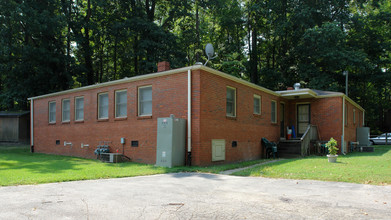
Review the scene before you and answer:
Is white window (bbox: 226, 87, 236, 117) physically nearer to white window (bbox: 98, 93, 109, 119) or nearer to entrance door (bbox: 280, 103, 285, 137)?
white window (bbox: 98, 93, 109, 119)

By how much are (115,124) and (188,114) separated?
474 centimetres

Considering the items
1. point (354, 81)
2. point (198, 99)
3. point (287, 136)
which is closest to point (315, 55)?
point (354, 81)

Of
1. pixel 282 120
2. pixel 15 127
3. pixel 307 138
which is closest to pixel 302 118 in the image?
pixel 282 120

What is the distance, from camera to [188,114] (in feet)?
39.5

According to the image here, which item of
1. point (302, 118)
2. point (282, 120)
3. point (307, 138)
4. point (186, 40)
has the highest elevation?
point (186, 40)

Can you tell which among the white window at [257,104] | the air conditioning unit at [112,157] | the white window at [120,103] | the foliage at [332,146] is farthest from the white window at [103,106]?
the foliage at [332,146]

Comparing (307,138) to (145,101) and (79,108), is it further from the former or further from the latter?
(79,108)

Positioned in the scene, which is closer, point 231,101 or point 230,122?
point 230,122

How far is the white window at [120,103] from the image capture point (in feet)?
49.0

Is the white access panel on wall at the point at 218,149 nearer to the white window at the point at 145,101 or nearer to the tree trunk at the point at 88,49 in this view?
the white window at the point at 145,101

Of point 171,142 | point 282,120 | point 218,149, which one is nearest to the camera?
point 171,142

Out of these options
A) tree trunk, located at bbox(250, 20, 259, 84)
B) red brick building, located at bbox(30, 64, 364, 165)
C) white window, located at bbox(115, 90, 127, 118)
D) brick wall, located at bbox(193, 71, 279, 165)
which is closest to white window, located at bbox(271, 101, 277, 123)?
red brick building, located at bbox(30, 64, 364, 165)

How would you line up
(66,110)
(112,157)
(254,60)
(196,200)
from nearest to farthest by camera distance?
(196,200), (112,157), (66,110), (254,60)

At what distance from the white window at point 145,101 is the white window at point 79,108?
488cm
